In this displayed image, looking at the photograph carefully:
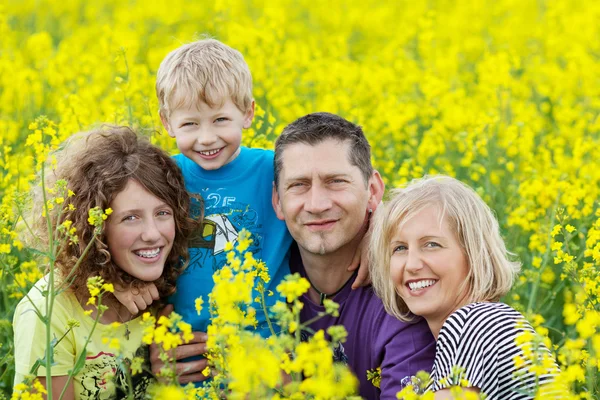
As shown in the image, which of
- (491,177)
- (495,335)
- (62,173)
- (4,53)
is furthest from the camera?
(4,53)

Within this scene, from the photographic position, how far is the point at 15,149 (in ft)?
18.9

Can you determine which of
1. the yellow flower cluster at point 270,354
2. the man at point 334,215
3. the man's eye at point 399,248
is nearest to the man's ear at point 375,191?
the man at point 334,215

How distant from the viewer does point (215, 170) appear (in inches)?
149

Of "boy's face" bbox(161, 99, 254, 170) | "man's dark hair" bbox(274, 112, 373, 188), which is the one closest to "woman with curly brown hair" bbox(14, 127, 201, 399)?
"boy's face" bbox(161, 99, 254, 170)

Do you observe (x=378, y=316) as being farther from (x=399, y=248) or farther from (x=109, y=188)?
(x=109, y=188)

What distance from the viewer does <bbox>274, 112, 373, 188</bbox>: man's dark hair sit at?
12.0 ft

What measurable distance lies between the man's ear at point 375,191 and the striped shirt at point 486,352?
3.12 ft

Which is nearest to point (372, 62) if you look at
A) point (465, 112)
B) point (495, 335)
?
point (465, 112)

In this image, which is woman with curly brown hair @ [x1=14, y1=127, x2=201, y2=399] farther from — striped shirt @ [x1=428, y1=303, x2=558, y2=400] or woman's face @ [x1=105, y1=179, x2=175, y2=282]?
striped shirt @ [x1=428, y1=303, x2=558, y2=400]

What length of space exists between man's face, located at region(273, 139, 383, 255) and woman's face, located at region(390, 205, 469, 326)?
389 millimetres

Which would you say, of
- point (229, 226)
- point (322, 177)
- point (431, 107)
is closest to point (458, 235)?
point (322, 177)

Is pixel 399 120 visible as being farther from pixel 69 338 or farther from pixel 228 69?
pixel 69 338

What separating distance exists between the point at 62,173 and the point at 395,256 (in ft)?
4.66

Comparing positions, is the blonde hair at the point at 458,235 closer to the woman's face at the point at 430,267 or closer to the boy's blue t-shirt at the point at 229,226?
the woman's face at the point at 430,267
